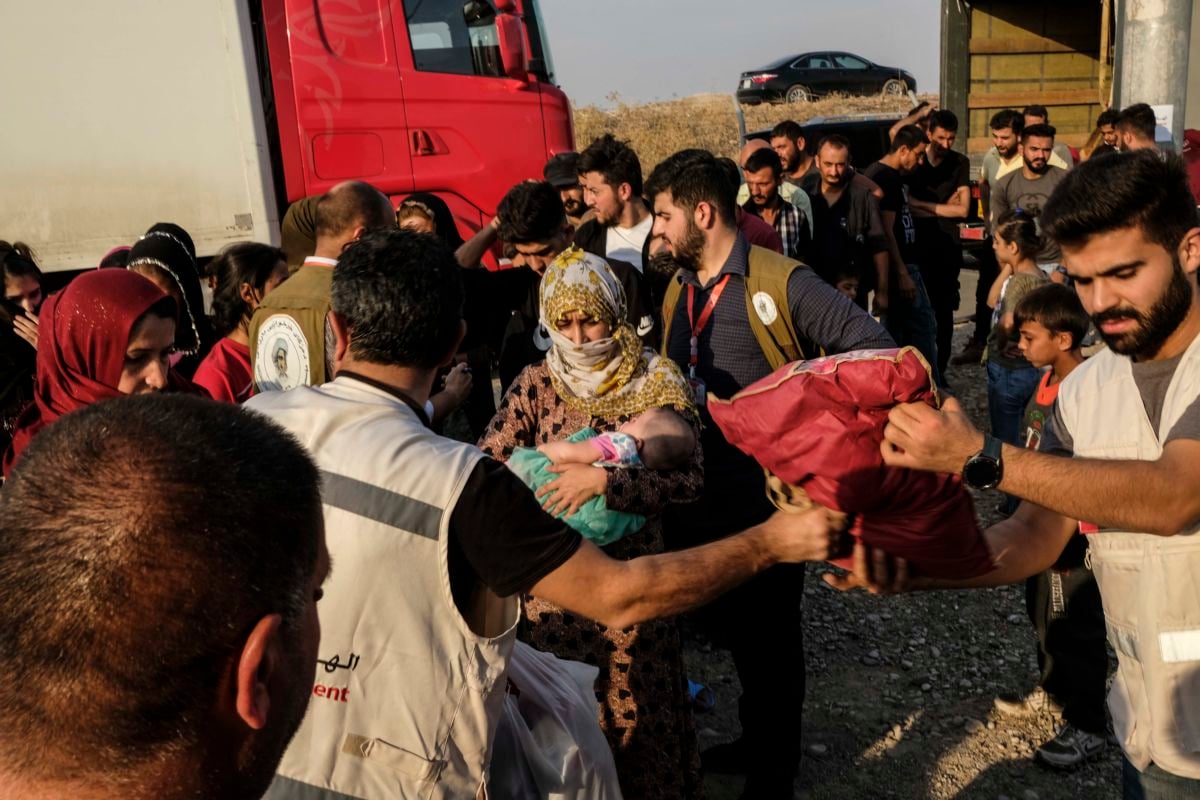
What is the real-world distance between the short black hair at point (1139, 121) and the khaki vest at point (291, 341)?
6.41 metres

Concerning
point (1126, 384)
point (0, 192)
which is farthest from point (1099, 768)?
point (0, 192)

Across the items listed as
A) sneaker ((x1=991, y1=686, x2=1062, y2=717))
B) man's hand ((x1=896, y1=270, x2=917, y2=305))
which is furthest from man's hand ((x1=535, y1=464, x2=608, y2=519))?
man's hand ((x1=896, y1=270, x2=917, y2=305))

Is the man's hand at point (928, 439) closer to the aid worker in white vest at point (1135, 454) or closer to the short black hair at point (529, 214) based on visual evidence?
the aid worker in white vest at point (1135, 454)

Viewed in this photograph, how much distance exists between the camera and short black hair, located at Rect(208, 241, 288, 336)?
4332 millimetres

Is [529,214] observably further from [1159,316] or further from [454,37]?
[454,37]

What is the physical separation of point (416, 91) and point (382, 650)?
24.1 feet

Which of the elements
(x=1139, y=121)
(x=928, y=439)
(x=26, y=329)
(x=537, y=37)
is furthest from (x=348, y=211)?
(x=1139, y=121)

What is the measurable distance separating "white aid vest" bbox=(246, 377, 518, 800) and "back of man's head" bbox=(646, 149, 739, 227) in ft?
7.07

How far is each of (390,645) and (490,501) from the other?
12.6 inches

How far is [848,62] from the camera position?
89.5 feet

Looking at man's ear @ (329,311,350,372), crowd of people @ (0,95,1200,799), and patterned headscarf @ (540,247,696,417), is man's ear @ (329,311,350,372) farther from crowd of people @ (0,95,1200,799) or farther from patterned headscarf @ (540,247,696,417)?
patterned headscarf @ (540,247,696,417)

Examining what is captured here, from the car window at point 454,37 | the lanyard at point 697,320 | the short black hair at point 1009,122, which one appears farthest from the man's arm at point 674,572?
the short black hair at point 1009,122

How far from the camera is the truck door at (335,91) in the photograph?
8.24m

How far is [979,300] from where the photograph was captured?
945cm
